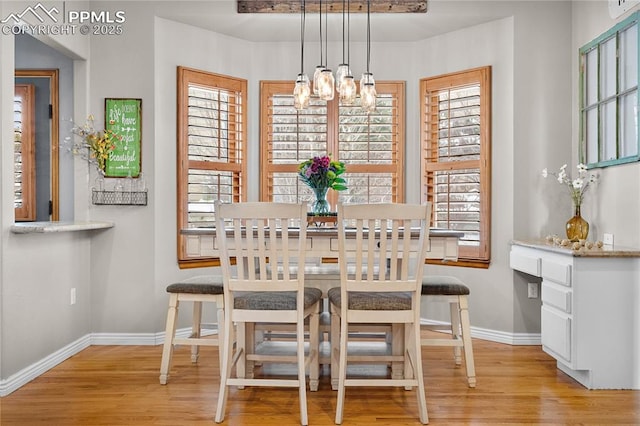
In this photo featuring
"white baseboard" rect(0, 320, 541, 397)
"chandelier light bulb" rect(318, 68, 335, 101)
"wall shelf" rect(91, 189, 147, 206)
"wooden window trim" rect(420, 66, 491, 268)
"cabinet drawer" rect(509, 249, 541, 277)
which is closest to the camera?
"chandelier light bulb" rect(318, 68, 335, 101)

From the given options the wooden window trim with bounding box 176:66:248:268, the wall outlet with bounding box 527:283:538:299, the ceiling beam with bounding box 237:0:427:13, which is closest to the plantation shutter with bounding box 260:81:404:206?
the wooden window trim with bounding box 176:66:248:268

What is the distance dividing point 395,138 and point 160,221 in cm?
214

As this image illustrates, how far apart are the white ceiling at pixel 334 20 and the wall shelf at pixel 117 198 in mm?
1415

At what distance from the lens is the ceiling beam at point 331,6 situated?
13.8 ft

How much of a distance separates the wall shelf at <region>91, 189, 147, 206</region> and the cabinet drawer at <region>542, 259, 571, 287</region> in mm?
2927

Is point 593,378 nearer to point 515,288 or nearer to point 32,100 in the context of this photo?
point 515,288

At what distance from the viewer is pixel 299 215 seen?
261cm

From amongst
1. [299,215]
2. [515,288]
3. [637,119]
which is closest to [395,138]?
[515,288]

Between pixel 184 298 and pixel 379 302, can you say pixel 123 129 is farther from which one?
pixel 379 302

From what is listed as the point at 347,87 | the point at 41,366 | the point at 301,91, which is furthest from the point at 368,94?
the point at 41,366

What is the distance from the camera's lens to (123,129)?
13.5 ft

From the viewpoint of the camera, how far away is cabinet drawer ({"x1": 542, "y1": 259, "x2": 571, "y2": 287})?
10.3ft

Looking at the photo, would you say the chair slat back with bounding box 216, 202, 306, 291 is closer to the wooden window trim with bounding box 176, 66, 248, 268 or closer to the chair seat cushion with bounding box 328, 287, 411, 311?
the chair seat cushion with bounding box 328, 287, 411, 311

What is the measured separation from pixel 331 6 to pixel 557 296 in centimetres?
273
